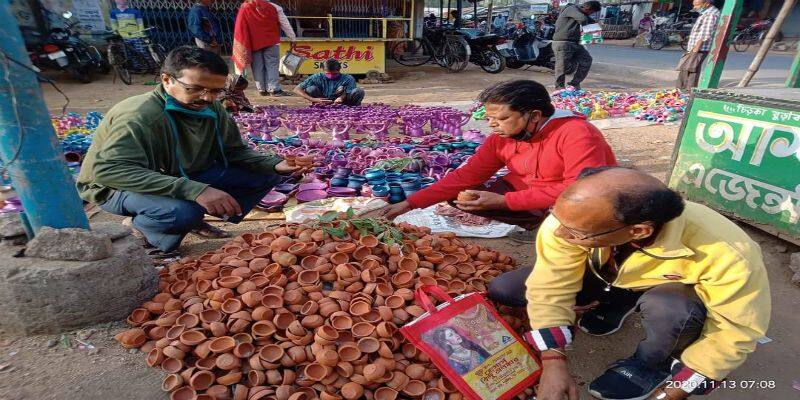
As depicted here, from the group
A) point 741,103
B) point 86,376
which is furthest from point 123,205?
point 741,103

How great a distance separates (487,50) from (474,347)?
9.99 m

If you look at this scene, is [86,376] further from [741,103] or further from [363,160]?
[741,103]

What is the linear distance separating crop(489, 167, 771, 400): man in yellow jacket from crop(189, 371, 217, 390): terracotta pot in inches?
41.7

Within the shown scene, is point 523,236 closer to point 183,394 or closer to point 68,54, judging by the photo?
point 183,394

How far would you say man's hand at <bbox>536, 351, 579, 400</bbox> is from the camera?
1.34m

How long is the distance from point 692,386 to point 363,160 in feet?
9.46

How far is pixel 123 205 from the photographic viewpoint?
2213 millimetres

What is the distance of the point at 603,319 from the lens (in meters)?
1.94

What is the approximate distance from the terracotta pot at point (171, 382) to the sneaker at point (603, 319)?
5.32ft

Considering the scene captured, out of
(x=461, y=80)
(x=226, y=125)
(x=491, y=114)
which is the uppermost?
(x=491, y=114)

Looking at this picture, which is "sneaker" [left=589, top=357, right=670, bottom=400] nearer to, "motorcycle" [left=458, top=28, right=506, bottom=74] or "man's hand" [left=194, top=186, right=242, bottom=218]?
"man's hand" [left=194, top=186, right=242, bottom=218]

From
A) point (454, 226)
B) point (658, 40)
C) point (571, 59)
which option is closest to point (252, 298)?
point (454, 226)

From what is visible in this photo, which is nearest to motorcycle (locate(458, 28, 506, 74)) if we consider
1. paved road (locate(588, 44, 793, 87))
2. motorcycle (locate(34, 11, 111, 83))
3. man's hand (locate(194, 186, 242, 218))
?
paved road (locate(588, 44, 793, 87))

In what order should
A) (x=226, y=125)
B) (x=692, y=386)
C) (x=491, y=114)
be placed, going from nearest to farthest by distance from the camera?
(x=692, y=386) < (x=491, y=114) < (x=226, y=125)
